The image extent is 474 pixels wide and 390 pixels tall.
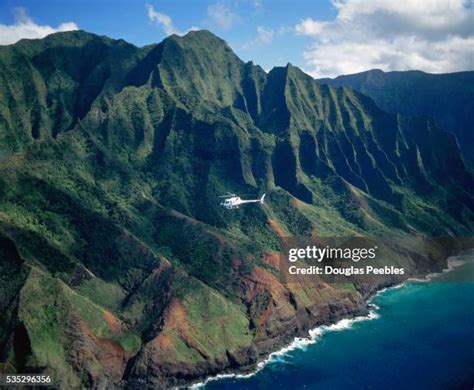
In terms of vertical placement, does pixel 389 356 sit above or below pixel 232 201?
below

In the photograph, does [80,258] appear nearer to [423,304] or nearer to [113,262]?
[113,262]

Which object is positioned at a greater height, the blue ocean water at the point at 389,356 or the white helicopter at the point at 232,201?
the white helicopter at the point at 232,201

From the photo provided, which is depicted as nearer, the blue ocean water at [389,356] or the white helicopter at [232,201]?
the blue ocean water at [389,356]

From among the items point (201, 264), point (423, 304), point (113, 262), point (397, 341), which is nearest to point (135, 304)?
point (113, 262)

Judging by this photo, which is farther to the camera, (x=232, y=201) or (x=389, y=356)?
(x=232, y=201)

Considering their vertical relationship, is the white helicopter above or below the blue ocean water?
above

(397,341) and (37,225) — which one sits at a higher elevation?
(37,225)

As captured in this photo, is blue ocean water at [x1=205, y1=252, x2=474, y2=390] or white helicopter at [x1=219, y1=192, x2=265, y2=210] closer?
blue ocean water at [x1=205, y1=252, x2=474, y2=390]

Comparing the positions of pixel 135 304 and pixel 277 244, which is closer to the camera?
pixel 135 304
